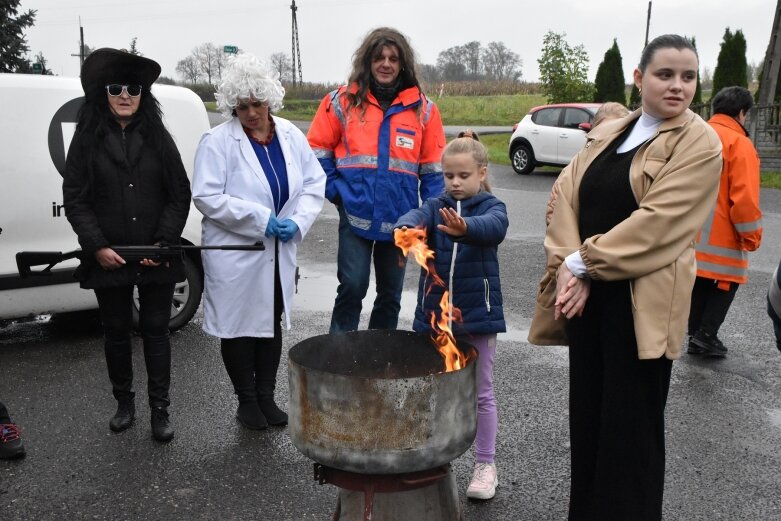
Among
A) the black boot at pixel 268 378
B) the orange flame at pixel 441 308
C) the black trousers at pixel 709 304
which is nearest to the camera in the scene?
the orange flame at pixel 441 308

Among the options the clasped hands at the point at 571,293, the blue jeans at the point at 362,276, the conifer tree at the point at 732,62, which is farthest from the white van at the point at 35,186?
the conifer tree at the point at 732,62

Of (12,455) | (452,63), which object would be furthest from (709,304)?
(452,63)

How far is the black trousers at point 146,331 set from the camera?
4.39 m

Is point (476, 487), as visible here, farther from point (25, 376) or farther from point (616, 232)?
point (25, 376)

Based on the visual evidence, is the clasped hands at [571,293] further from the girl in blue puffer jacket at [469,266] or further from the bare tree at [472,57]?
the bare tree at [472,57]

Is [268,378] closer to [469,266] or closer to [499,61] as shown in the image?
[469,266]

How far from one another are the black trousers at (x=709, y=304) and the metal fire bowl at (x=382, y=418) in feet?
11.6

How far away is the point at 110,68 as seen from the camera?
13.8ft

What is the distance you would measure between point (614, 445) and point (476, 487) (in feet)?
3.28

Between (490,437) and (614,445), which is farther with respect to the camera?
(490,437)

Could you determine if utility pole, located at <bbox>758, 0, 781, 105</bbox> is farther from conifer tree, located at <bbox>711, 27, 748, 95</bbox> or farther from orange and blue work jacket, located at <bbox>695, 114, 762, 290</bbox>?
orange and blue work jacket, located at <bbox>695, 114, 762, 290</bbox>

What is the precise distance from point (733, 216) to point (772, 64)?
1714 cm

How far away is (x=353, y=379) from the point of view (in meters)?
2.57

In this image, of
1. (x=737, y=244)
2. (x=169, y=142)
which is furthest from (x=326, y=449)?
(x=737, y=244)
